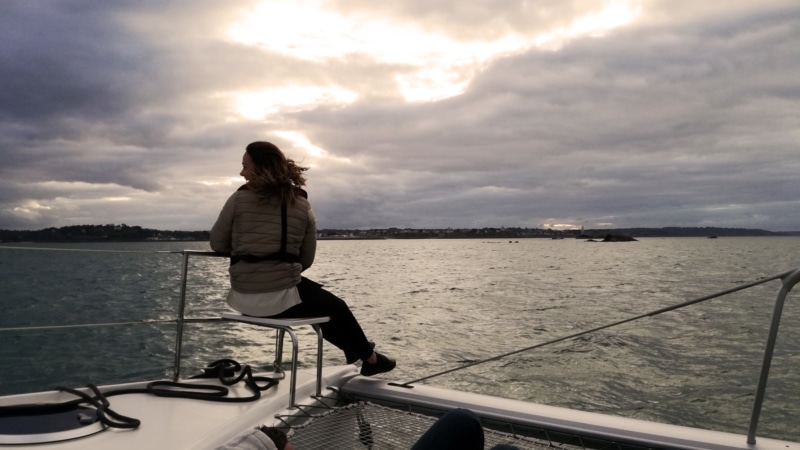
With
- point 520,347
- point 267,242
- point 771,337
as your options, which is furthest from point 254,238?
point 520,347

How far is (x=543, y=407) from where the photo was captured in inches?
123

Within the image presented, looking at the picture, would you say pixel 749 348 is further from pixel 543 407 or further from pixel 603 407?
pixel 543 407

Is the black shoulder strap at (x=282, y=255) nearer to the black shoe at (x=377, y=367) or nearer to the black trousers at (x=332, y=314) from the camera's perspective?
the black trousers at (x=332, y=314)

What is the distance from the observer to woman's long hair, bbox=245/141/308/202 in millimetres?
3402

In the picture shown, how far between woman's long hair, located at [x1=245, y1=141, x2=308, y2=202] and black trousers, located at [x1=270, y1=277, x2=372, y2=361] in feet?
1.94

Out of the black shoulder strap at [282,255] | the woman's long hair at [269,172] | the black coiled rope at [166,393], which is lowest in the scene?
the black coiled rope at [166,393]

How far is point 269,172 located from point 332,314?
927 millimetres

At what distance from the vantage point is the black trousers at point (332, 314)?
350cm

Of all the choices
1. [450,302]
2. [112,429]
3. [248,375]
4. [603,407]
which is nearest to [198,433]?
[112,429]

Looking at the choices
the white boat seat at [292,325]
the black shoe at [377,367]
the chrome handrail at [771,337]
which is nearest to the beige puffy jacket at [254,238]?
the white boat seat at [292,325]

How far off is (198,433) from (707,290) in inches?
1030

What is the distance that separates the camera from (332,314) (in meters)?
3.53

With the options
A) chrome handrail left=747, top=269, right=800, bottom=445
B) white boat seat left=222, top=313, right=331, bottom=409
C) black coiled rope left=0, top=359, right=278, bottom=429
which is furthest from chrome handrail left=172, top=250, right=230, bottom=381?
chrome handrail left=747, top=269, right=800, bottom=445

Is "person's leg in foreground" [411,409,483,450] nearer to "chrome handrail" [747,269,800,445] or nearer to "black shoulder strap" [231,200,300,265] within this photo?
"chrome handrail" [747,269,800,445]
